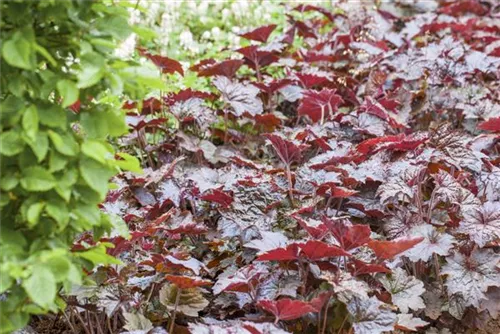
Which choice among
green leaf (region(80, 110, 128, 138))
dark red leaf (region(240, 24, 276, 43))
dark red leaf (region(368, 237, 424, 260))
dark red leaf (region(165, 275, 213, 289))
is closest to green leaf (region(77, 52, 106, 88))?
green leaf (region(80, 110, 128, 138))

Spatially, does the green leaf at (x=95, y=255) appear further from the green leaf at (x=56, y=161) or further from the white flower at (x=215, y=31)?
the white flower at (x=215, y=31)

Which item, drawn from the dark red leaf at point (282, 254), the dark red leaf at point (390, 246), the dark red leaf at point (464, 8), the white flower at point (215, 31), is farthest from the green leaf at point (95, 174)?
the dark red leaf at point (464, 8)

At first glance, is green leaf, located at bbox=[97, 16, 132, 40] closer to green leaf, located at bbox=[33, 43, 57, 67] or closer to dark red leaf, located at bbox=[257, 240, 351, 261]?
green leaf, located at bbox=[33, 43, 57, 67]

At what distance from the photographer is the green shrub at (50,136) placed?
1643 millimetres

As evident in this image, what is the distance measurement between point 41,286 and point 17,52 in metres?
0.55

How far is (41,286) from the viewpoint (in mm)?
1586

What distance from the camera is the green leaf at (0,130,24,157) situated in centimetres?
166

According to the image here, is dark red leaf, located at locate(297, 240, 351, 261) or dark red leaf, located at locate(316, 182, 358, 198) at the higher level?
dark red leaf, located at locate(297, 240, 351, 261)

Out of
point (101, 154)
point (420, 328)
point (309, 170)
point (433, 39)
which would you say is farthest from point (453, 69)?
point (101, 154)

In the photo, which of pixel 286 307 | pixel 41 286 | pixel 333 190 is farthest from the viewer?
pixel 333 190

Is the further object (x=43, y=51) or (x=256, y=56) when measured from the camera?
(x=256, y=56)

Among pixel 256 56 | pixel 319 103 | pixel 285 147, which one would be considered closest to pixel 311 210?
pixel 285 147

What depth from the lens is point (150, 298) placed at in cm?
256

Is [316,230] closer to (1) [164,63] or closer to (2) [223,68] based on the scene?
(1) [164,63]
